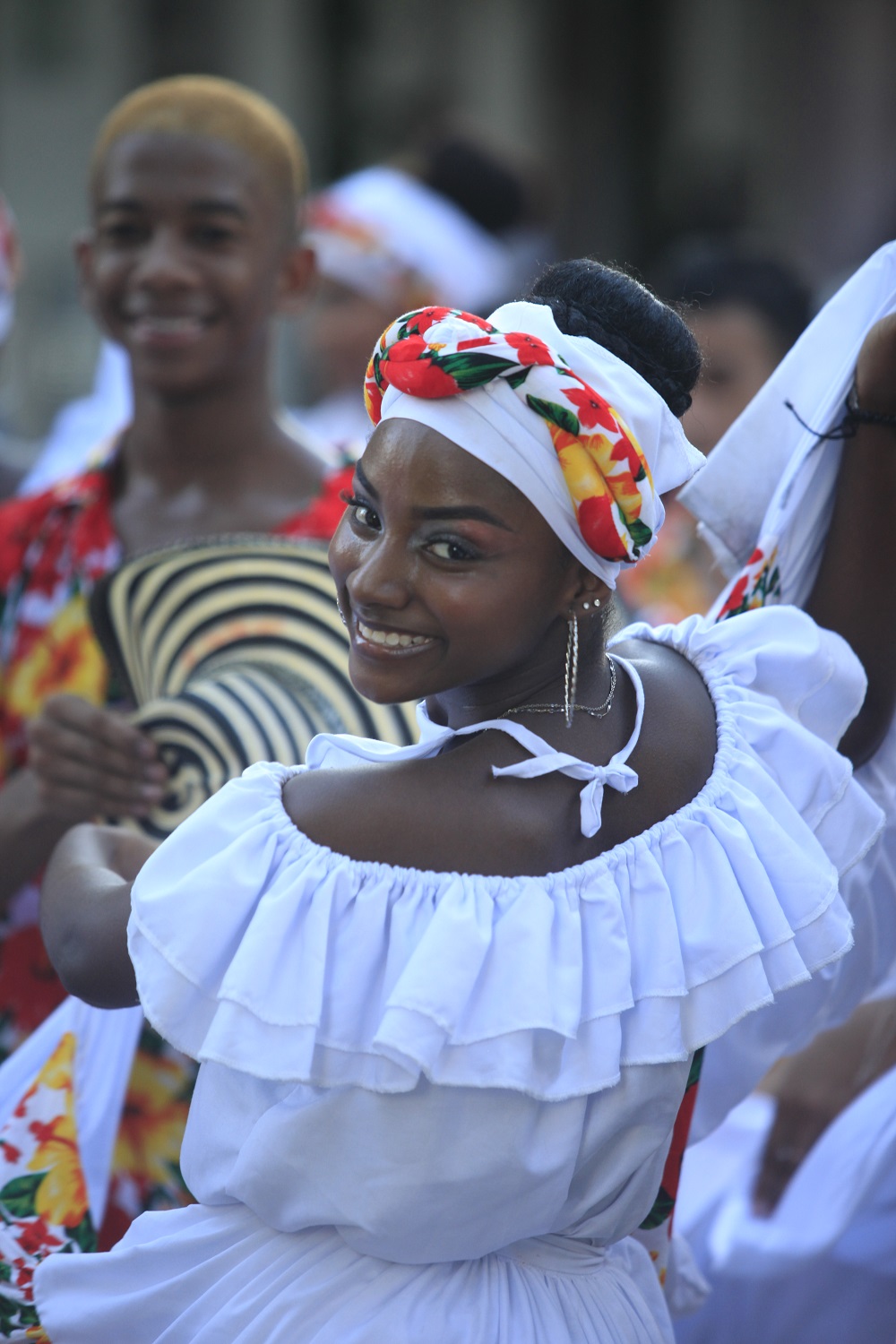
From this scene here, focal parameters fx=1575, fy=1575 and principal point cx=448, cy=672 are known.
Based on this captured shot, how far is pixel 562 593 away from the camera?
163 centimetres

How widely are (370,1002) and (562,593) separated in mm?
458

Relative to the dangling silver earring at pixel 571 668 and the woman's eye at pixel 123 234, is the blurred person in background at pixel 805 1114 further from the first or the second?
the woman's eye at pixel 123 234

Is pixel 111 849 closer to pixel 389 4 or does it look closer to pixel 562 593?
pixel 562 593

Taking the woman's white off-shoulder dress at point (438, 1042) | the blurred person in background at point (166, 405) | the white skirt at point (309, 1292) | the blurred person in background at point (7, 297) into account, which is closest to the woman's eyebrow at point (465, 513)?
the woman's white off-shoulder dress at point (438, 1042)

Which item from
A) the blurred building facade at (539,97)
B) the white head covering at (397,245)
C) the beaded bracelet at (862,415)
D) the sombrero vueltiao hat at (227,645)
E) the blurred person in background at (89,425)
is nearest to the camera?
the beaded bracelet at (862,415)

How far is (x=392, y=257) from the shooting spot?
5.74 m

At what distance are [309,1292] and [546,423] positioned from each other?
0.92 meters

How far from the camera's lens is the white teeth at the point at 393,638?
1605 millimetres

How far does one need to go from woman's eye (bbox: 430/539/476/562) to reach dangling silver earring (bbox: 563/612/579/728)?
14cm

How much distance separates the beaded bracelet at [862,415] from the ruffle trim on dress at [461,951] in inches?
24.3

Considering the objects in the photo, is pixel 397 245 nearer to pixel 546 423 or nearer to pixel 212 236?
pixel 212 236

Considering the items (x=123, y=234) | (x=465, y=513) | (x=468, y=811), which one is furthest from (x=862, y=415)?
(x=123, y=234)

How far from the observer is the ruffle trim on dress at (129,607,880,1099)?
1.49 metres

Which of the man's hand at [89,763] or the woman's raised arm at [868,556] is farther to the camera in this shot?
the man's hand at [89,763]
